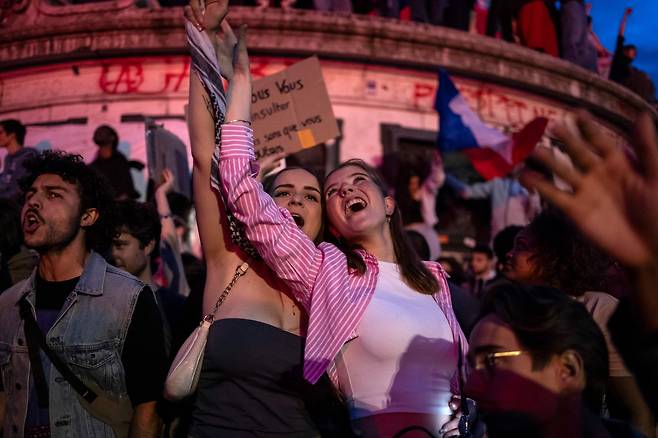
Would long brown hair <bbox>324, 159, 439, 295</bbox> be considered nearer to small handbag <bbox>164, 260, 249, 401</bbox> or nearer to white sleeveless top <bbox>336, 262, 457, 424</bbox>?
white sleeveless top <bbox>336, 262, 457, 424</bbox>

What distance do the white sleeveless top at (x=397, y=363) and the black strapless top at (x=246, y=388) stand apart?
22 centimetres

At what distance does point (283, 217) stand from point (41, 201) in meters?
1.27

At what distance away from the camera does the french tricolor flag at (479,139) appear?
8625 millimetres

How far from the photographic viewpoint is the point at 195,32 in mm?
2719

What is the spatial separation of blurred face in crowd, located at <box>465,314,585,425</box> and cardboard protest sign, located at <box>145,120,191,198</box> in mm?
5205

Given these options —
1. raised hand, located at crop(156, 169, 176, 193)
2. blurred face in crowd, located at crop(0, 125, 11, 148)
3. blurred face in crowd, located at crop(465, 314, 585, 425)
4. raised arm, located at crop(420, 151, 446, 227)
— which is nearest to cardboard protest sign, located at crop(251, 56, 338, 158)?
raised hand, located at crop(156, 169, 176, 193)

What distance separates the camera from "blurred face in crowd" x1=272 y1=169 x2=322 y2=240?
304 cm

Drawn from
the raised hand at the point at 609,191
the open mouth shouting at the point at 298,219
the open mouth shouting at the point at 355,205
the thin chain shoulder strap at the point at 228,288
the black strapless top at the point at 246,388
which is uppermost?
the open mouth shouting at the point at 355,205

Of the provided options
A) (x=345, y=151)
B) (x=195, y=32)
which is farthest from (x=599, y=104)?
(x=195, y=32)

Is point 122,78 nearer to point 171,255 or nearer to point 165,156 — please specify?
point 165,156

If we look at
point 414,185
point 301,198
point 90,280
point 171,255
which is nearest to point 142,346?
point 90,280

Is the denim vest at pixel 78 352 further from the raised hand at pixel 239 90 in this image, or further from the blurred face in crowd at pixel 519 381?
the blurred face in crowd at pixel 519 381

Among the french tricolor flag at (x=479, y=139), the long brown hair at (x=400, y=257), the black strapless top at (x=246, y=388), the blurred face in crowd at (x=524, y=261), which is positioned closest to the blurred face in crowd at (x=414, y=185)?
the french tricolor flag at (x=479, y=139)

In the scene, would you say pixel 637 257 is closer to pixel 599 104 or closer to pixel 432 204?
pixel 432 204
